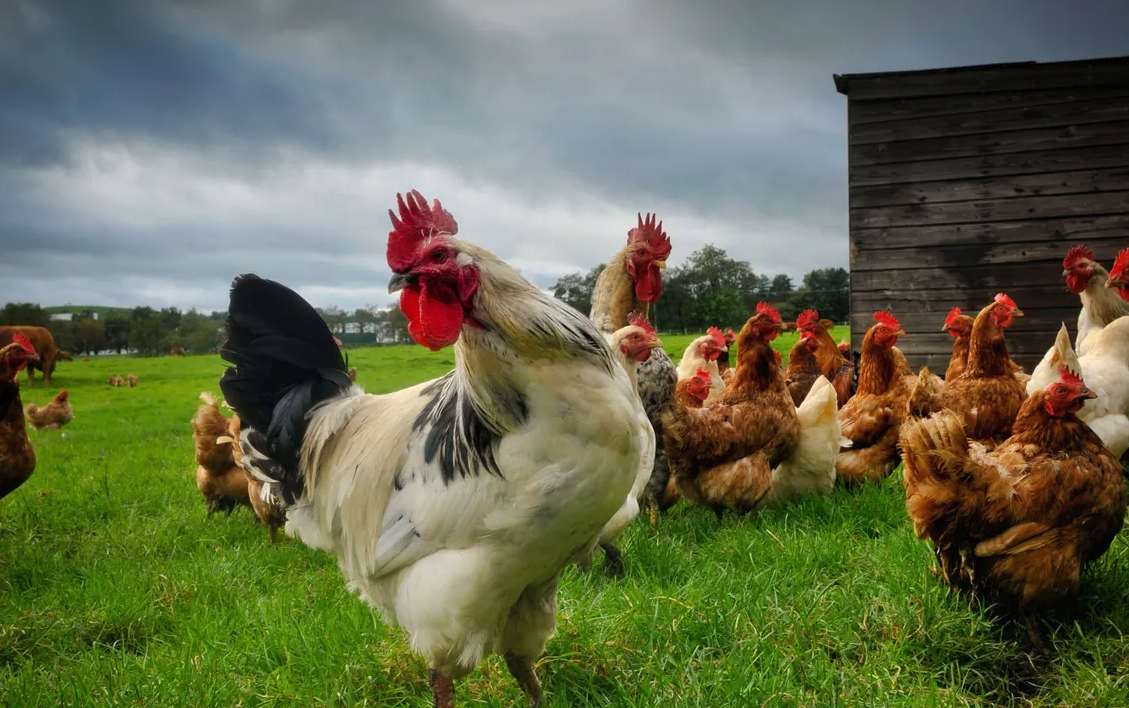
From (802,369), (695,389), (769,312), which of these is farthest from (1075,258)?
(695,389)

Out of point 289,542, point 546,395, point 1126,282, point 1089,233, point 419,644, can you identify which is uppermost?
point 1089,233

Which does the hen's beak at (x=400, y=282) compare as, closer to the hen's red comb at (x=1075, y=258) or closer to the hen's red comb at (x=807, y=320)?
the hen's red comb at (x=807, y=320)

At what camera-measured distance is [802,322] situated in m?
6.79

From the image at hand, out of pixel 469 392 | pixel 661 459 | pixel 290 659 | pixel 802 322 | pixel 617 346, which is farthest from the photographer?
pixel 802 322

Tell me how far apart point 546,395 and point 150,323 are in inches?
379

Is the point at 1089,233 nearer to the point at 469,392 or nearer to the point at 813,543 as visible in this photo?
the point at 813,543

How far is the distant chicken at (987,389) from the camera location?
4422mm

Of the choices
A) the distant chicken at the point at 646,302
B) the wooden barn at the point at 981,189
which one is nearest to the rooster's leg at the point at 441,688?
the distant chicken at the point at 646,302

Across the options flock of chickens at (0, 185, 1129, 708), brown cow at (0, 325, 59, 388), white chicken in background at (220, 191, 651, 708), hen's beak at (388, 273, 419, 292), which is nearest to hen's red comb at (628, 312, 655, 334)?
flock of chickens at (0, 185, 1129, 708)

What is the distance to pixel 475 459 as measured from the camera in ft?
6.85

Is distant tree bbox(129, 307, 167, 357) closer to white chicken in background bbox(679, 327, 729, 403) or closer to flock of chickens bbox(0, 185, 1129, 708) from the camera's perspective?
flock of chickens bbox(0, 185, 1129, 708)

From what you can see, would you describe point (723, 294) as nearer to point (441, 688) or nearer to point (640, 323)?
point (640, 323)

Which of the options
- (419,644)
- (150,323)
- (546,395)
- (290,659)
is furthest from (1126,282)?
(150,323)

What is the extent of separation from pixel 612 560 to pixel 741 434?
1471 millimetres
